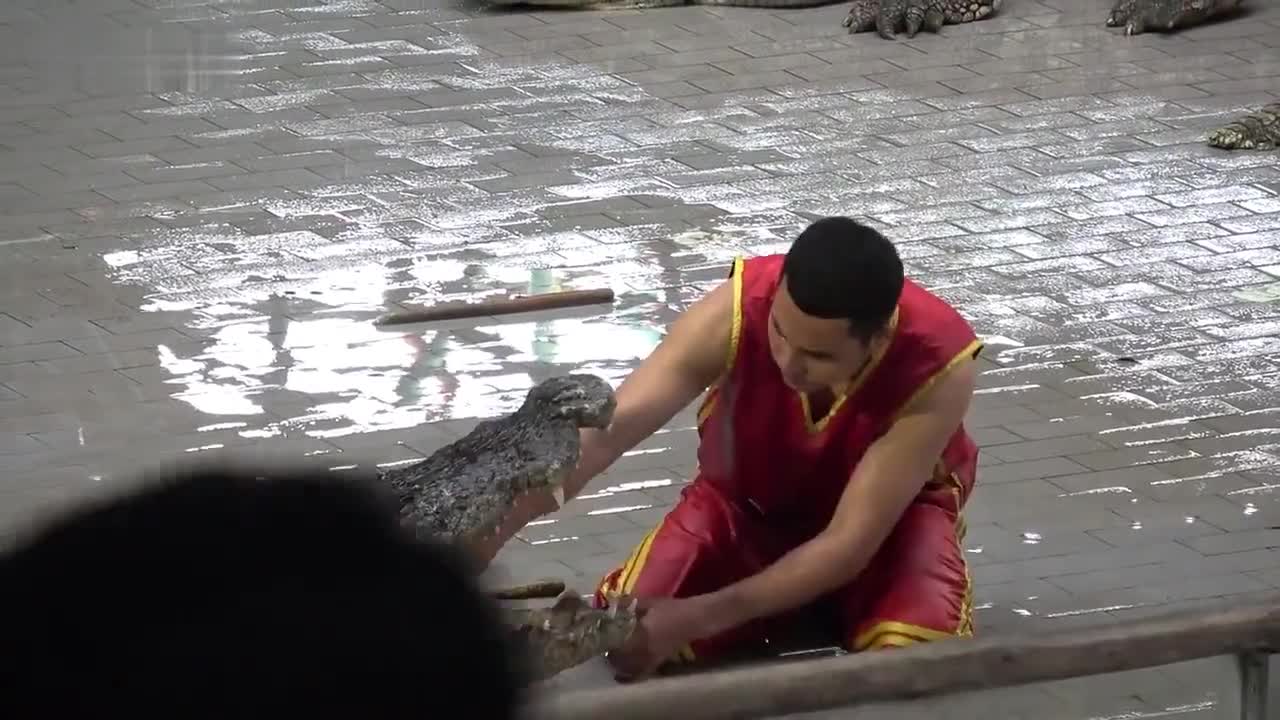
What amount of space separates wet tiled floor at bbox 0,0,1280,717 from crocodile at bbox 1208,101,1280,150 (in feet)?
0.48

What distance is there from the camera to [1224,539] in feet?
14.9

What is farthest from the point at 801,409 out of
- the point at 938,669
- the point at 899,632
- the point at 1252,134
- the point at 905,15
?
the point at 905,15

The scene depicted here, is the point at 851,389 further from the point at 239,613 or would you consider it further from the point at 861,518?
the point at 239,613

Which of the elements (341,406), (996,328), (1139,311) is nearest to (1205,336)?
(1139,311)

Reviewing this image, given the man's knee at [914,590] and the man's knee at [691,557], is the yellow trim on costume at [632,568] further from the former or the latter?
the man's knee at [914,590]

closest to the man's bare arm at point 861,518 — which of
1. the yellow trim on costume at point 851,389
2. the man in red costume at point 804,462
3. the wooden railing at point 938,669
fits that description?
the man in red costume at point 804,462

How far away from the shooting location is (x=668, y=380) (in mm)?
3762

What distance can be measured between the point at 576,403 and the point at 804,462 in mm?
631

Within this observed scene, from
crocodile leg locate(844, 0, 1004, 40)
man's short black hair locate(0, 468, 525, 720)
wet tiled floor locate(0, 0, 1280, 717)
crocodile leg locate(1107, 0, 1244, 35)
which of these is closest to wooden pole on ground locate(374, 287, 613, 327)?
wet tiled floor locate(0, 0, 1280, 717)

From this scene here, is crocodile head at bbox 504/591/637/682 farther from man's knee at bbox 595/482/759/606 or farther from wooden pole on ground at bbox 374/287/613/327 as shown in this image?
wooden pole on ground at bbox 374/287/613/327

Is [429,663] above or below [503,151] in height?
above

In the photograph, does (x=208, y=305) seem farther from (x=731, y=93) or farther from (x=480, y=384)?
(x=731, y=93)

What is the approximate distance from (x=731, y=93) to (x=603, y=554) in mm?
3810

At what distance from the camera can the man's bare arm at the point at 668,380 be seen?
147 inches
